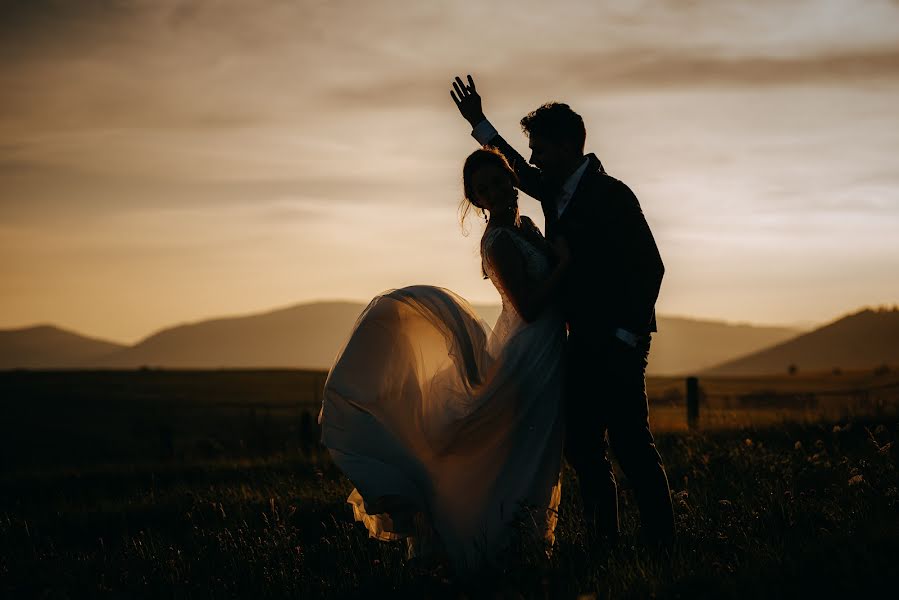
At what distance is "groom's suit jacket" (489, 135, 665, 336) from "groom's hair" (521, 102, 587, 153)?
0.82ft

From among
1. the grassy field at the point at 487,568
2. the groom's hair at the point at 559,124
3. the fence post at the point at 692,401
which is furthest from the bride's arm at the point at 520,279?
the fence post at the point at 692,401

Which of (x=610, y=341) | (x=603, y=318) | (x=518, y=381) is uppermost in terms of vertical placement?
(x=603, y=318)

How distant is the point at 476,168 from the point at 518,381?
4.40 feet

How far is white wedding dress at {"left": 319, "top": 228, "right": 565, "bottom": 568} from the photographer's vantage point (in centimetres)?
530

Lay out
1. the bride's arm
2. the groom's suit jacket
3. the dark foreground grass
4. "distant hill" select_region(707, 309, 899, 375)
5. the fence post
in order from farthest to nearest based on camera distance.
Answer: "distant hill" select_region(707, 309, 899, 375)
the fence post
the bride's arm
the groom's suit jacket
the dark foreground grass

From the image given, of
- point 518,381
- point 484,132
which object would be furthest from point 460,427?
point 484,132

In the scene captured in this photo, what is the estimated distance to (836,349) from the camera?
591 feet

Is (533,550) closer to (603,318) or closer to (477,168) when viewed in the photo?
(603,318)

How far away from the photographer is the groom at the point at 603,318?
506 centimetres

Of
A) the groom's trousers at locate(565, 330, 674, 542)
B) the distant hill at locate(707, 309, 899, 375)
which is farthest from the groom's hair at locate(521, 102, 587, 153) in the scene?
the distant hill at locate(707, 309, 899, 375)

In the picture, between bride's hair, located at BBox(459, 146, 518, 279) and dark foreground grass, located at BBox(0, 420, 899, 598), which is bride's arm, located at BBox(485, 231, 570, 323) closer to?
bride's hair, located at BBox(459, 146, 518, 279)

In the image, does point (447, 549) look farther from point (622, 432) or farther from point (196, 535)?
point (196, 535)

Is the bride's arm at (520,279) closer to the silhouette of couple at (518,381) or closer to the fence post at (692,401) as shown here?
the silhouette of couple at (518,381)

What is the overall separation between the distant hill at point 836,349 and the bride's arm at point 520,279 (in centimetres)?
16501
